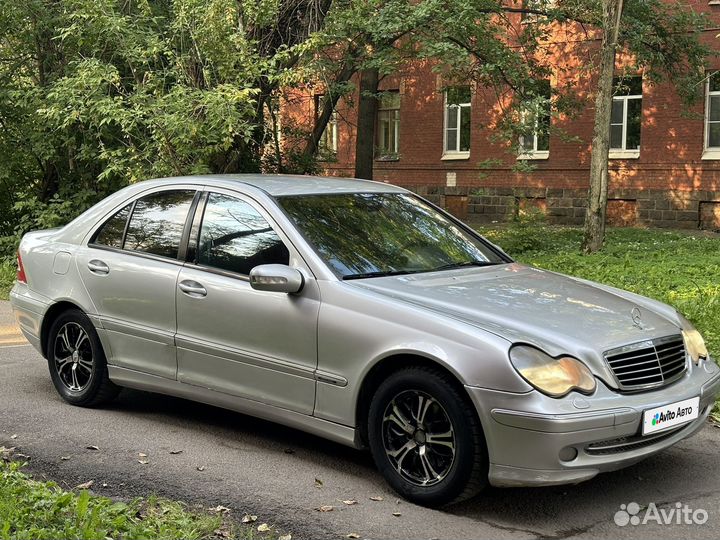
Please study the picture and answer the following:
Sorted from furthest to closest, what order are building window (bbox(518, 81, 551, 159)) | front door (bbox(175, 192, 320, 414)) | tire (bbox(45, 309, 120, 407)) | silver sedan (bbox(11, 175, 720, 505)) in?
building window (bbox(518, 81, 551, 159)) → tire (bbox(45, 309, 120, 407)) → front door (bbox(175, 192, 320, 414)) → silver sedan (bbox(11, 175, 720, 505))

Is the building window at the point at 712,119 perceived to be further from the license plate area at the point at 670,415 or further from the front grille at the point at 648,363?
the license plate area at the point at 670,415

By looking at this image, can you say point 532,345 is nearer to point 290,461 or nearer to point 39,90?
point 290,461

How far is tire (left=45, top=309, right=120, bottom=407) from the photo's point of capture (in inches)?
252

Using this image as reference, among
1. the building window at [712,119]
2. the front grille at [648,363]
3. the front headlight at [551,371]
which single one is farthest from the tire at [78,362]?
the building window at [712,119]

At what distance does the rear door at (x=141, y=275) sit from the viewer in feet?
19.4

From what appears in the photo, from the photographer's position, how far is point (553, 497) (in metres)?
4.84

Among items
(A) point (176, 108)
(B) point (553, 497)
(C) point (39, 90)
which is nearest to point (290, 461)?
(B) point (553, 497)

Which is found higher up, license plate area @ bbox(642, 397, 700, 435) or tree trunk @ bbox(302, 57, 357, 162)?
tree trunk @ bbox(302, 57, 357, 162)

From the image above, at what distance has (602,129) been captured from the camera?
16.5 meters

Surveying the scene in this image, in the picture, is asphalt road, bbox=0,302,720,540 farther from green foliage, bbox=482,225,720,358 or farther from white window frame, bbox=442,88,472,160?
white window frame, bbox=442,88,472,160

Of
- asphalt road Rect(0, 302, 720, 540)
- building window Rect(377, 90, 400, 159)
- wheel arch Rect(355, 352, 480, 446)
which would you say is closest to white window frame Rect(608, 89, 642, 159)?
building window Rect(377, 90, 400, 159)

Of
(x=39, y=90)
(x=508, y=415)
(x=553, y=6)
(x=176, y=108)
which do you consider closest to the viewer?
(x=508, y=415)

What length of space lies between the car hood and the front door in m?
0.48

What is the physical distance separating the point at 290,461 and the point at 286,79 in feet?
26.7
